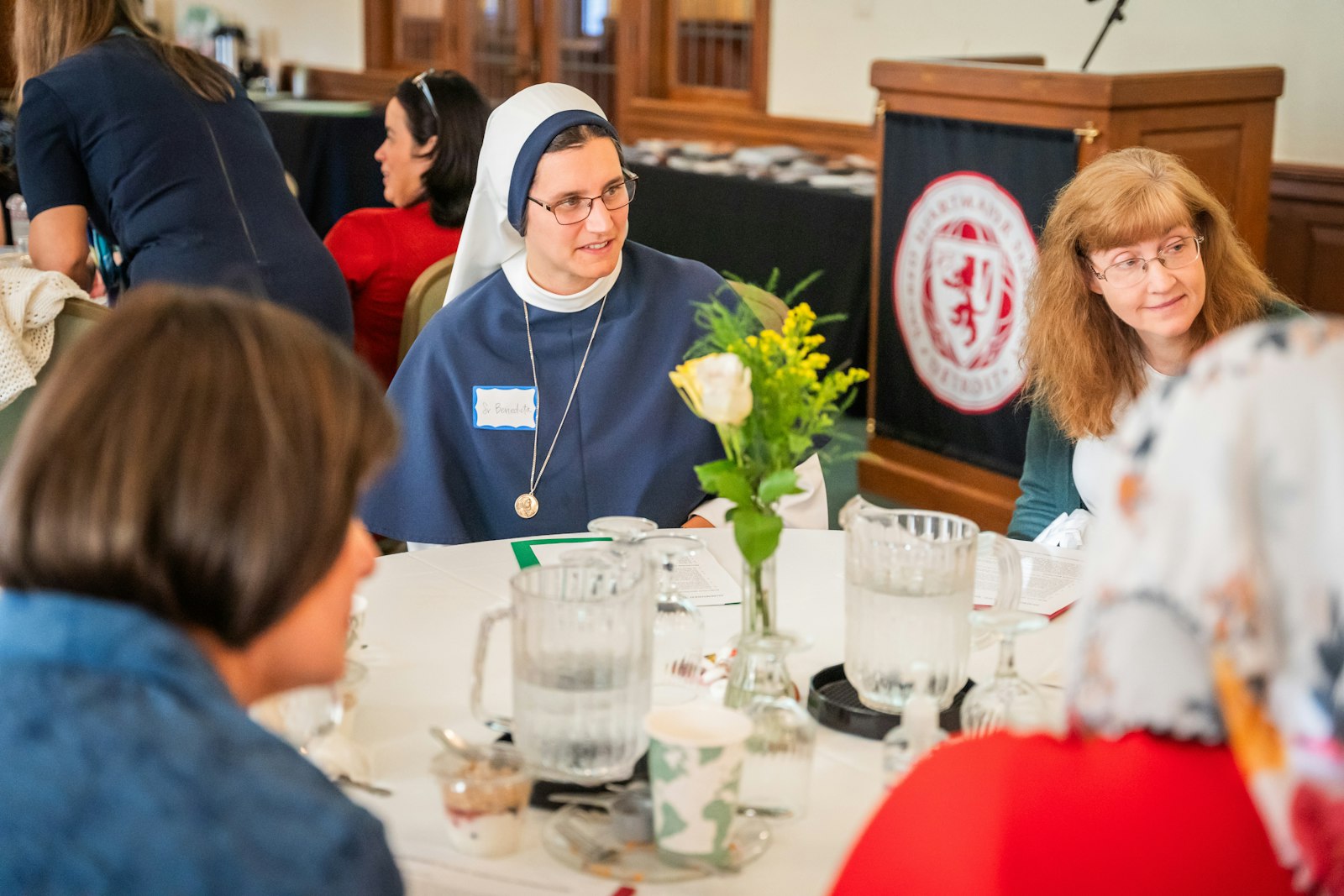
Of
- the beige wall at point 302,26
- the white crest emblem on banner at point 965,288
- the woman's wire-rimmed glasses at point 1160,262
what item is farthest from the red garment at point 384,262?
the beige wall at point 302,26

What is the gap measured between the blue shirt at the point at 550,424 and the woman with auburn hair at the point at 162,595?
1558 mm

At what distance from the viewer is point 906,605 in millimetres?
1478

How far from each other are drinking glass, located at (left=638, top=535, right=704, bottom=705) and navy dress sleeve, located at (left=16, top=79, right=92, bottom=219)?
2.03 meters

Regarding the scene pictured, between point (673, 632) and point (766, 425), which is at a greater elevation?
point (766, 425)

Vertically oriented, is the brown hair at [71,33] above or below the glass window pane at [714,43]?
below

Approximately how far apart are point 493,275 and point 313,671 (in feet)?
5.59

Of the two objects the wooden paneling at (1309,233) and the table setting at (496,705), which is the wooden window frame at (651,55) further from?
the table setting at (496,705)

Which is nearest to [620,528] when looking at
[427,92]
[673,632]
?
[673,632]

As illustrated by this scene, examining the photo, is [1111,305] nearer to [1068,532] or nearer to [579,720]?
[1068,532]

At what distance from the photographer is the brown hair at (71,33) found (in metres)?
3.18

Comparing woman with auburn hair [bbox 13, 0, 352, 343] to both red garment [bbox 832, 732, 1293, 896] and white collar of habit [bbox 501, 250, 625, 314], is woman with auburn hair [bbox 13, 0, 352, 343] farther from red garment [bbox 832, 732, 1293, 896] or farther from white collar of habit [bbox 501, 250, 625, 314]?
red garment [bbox 832, 732, 1293, 896]

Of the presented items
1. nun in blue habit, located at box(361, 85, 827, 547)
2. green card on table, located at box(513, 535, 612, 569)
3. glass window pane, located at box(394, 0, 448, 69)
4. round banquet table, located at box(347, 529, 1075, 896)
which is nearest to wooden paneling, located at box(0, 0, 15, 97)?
glass window pane, located at box(394, 0, 448, 69)

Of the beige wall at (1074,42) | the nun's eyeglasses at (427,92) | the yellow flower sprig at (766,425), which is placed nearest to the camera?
the yellow flower sprig at (766,425)

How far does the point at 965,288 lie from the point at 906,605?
9.09ft
